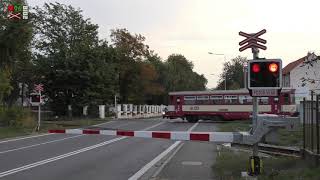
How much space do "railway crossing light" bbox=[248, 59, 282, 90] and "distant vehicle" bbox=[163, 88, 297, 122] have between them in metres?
40.1

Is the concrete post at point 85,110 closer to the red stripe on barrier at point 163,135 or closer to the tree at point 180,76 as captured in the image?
the red stripe on barrier at point 163,135

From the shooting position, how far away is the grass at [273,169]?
12758mm

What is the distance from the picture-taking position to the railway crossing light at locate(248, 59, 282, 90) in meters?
12.9

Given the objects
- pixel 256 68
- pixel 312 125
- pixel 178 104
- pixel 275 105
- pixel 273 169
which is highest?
pixel 256 68

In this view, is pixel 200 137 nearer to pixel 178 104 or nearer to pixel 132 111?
pixel 178 104

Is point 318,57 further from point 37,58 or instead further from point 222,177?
point 37,58

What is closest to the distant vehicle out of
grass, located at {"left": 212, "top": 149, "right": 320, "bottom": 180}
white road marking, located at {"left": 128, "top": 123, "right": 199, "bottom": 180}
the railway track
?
white road marking, located at {"left": 128, "top": 123, "right": 199, "bottom": 180}

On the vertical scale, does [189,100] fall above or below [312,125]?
above

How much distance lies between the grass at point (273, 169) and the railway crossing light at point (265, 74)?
194 cm

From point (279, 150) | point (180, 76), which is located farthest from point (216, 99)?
point (180, 76)

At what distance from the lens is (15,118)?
42.2 metres

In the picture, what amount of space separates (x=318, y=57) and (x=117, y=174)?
19.8 feet

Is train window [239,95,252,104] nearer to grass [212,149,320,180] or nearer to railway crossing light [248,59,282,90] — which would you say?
grass [212,149,320,180]

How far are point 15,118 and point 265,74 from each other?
31888 millimetres
